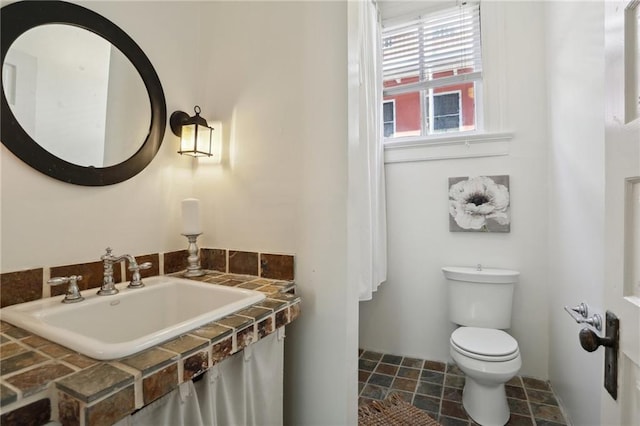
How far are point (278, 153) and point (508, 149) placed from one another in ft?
5.38

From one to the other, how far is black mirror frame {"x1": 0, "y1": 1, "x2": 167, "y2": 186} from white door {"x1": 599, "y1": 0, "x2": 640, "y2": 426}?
1.50m

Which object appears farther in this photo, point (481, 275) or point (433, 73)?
point (433, 73)

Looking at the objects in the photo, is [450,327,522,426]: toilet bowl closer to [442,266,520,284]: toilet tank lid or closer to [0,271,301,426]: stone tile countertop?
[442,266,520,284]: toilet tank lid

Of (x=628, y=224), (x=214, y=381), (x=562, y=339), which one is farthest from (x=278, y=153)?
(x=562, y=339)

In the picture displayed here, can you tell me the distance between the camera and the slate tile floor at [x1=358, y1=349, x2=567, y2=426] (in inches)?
62.3

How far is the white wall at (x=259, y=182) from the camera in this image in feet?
3.39

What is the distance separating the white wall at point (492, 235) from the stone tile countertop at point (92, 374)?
5.44 ft

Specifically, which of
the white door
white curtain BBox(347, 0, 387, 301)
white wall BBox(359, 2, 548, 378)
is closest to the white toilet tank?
white wall BBox(359, 2, 548, 378)

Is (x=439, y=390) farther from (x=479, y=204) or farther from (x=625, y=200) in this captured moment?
(x=625, y=200)

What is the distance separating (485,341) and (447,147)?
4.19 feet

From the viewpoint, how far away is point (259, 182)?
4.07 ft

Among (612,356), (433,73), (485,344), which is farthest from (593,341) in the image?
(433,73)

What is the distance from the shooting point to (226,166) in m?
1.32

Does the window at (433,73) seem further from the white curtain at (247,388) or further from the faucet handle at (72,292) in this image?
the faucet handle at (72,292)
